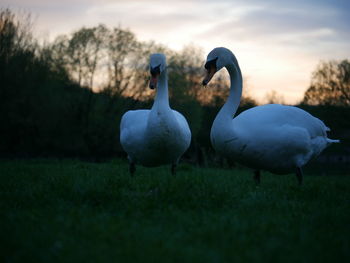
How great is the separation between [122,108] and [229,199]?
945 inches

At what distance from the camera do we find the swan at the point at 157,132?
7574 millimetres

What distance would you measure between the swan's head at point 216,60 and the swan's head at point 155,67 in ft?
3.43

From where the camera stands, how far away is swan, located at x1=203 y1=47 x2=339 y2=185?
258 inches

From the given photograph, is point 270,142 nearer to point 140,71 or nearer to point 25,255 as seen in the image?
point 25,255

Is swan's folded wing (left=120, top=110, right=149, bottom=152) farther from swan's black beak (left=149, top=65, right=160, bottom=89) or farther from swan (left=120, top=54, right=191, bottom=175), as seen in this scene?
swan's black beak (left=149, top=65, right=160, bottom=89)

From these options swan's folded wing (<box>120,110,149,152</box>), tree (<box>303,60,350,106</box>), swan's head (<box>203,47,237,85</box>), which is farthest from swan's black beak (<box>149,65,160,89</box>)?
tree (<box>303,60,350,106</box>)

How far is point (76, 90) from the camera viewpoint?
1136 inches

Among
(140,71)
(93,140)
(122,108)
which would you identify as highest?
(140,71)

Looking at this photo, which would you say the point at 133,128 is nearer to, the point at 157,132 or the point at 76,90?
the point at 157,132

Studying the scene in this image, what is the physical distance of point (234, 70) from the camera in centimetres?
740

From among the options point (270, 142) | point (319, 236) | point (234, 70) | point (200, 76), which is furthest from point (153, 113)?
point (200, 76)

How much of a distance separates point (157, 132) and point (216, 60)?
1558mm

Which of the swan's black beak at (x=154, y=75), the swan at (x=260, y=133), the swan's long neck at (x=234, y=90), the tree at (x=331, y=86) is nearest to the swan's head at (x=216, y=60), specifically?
the swan at (x=260, y=133)

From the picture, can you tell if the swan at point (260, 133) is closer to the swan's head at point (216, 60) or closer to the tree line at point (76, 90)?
the swan's head at point (216, 60)
